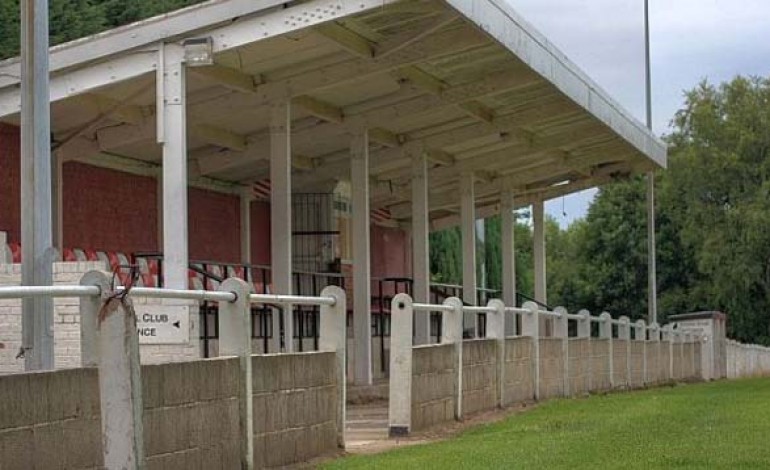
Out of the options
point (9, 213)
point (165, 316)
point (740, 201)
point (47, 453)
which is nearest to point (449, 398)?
point (165, 316)

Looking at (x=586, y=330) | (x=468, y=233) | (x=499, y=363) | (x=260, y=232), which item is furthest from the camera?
(x=468, y=233)

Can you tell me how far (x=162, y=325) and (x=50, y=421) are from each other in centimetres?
884

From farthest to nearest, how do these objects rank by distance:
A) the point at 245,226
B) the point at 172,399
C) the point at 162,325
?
the point at 245,226
the point at 162,325
the point at 172,399

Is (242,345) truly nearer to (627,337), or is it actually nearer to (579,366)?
(579,366)

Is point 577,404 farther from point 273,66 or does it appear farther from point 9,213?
point 9,213

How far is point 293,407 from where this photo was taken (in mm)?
12398

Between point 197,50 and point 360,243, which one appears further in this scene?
point 360,243

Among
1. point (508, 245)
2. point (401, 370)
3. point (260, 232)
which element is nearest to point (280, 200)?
point (401, 370)

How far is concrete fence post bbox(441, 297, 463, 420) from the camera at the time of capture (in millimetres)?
17609

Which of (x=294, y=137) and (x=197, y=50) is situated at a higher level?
(x=197, y=50)

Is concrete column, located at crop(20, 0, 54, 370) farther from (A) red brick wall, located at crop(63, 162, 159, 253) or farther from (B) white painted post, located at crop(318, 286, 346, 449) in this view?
(A) red brick wall, located at crop(63, 162, 159, 253)

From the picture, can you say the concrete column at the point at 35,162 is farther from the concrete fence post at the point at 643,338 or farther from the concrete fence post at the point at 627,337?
the concrete fence post at the point at 643,338

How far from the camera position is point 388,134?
2816 cm

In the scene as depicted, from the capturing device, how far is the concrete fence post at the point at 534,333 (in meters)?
22.3
